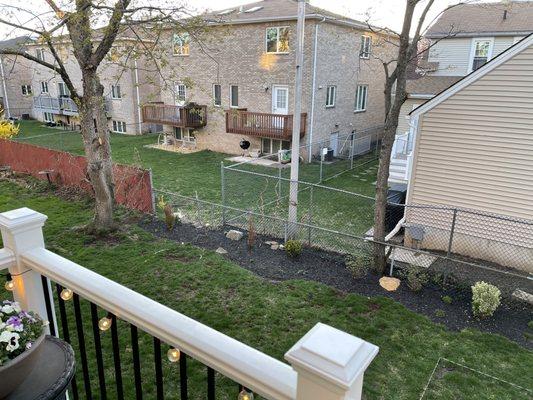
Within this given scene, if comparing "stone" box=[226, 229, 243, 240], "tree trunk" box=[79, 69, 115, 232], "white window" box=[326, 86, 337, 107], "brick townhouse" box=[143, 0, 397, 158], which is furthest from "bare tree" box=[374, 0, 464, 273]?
"white window" box=[326, 86, 337, 107]

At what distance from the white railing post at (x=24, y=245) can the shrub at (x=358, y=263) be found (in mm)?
7022

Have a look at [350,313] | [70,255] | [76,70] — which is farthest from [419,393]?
[76,70]

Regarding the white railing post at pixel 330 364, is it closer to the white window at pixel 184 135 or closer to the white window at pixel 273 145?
the white window at pixel 273 145

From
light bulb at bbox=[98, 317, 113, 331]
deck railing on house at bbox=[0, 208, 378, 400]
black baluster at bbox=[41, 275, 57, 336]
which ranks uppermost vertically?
deck railing on house at bbox=[0, 208, 378, 400]

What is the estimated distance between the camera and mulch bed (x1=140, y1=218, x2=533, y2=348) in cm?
730

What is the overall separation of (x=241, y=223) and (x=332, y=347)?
1071 cm

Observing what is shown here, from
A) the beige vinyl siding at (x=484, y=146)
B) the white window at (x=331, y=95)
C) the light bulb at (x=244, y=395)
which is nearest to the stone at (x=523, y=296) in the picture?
the beige vinyl siding at (x=484, y=146)

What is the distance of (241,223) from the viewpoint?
11.9m

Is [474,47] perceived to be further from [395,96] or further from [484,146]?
[395,96]

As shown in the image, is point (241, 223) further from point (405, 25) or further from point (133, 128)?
point (133, 128)

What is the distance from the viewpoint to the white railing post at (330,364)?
1160 millimetres

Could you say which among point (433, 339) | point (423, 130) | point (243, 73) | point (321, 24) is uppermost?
point (321, 24)

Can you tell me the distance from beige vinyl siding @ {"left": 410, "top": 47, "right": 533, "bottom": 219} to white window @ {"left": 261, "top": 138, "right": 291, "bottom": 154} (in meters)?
11.2

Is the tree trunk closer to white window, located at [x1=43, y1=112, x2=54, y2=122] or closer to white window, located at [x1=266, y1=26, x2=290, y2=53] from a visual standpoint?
white window, located at [x1=266, y1=26, x2=290, y2=53]
